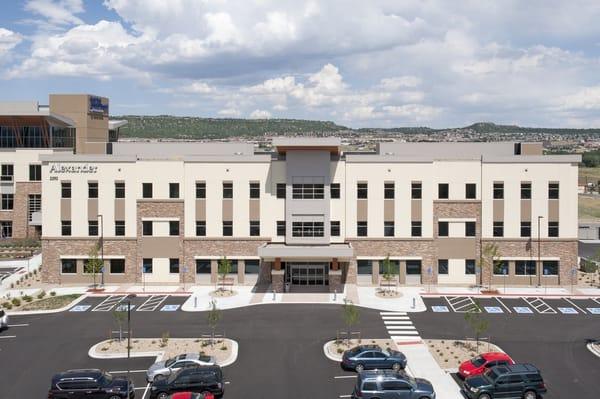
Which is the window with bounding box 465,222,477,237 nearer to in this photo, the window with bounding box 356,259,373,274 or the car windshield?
the window with bounding box 356,259,373,274

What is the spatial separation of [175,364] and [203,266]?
26.4m

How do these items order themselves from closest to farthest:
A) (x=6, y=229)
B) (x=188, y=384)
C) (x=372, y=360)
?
(x=188, y=384) < (x=372, y=360) < (x=6, y=229)

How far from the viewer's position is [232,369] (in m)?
37.9

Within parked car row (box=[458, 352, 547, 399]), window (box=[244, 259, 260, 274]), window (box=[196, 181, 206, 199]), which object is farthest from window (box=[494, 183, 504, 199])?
parked car row (box=[458, 352, 547, 399])

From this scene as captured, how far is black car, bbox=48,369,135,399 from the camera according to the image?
3241cm

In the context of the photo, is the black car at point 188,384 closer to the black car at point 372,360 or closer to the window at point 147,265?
the black car at point 372,360

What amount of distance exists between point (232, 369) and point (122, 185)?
101 feet

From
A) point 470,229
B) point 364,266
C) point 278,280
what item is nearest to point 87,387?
point 278,280

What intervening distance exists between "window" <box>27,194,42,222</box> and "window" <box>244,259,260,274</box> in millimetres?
40534

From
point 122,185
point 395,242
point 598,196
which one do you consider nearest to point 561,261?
point 395,242

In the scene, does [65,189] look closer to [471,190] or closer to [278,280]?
[278,280]

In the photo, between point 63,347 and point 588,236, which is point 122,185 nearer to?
point 63,347

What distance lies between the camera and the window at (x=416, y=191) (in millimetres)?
61412

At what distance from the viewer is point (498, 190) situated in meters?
61.2
